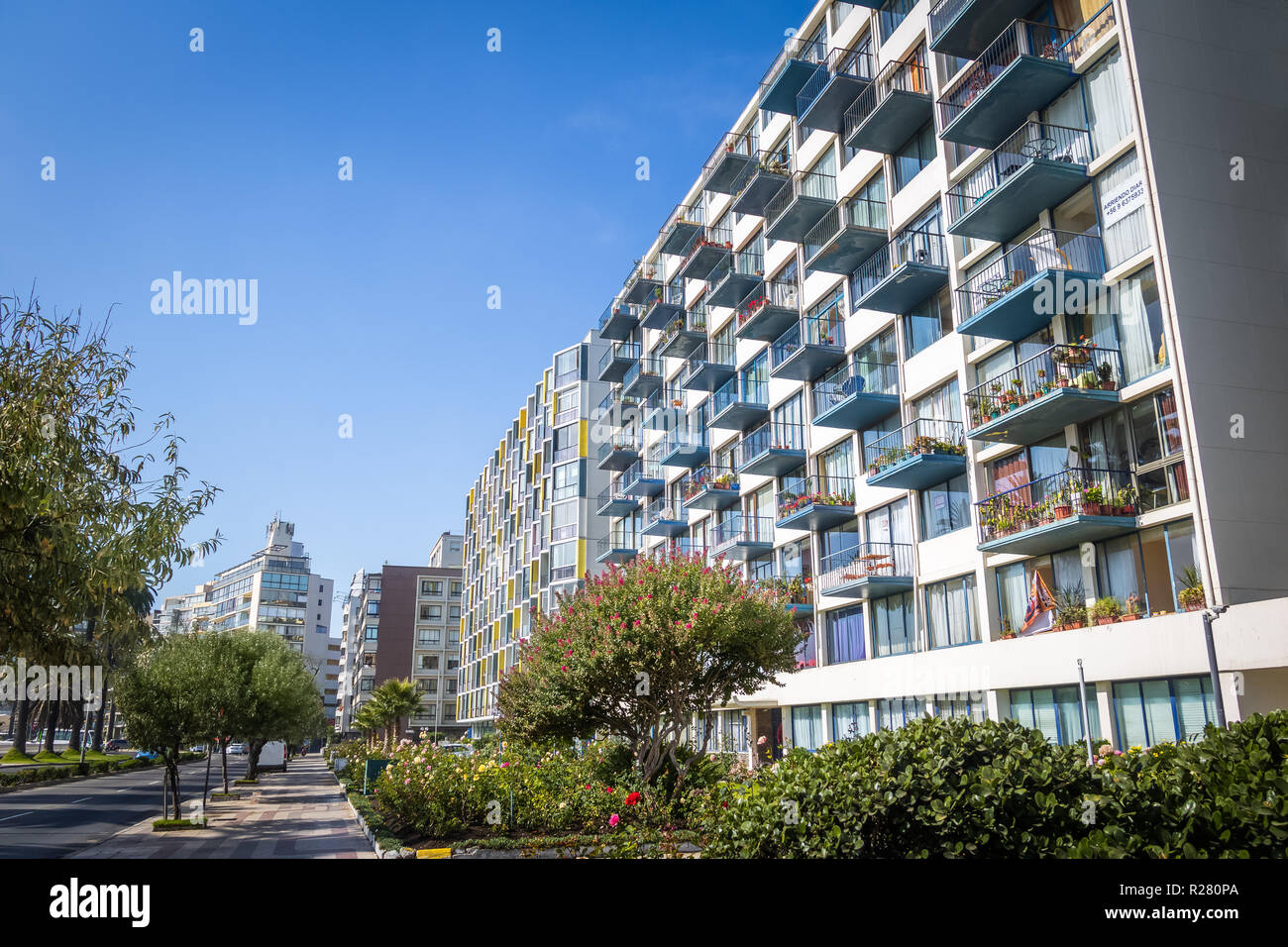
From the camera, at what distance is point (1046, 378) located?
71.2 feet

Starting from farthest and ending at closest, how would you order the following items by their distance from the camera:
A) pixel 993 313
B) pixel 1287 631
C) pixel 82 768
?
pixel 82 768, pixel 993 313, pixel 1287 631

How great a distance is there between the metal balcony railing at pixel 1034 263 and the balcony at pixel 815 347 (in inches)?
313

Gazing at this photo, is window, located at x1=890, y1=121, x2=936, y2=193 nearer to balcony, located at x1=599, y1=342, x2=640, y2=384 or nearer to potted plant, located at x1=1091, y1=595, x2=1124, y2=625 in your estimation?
potted plant, located at x1=1091, y1=595, x2=1124, y2=625

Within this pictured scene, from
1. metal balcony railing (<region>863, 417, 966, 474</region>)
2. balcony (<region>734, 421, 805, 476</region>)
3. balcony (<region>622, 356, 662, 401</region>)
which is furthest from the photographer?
balcony (<region>622, 356, 662, 401</region>)

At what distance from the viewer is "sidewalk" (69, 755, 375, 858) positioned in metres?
19.9

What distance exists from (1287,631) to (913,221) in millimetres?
16996

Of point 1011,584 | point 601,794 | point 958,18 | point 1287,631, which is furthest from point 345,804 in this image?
point 958,18

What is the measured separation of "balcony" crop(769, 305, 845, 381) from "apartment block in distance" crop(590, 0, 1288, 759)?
128 mm

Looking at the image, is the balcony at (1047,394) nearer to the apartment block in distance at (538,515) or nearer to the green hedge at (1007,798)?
the green hedge at (1007,798)

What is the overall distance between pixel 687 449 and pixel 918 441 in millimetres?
20374

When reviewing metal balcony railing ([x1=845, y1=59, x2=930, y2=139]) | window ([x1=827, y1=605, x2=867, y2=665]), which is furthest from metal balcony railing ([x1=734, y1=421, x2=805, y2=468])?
metal balcony railing ([x1=845, y1=59, x2=930, y2=139])

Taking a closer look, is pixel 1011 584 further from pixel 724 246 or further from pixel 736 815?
pixel 724 246

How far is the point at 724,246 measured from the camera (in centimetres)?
4325

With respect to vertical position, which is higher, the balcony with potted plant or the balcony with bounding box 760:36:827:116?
the balcony with bounding box 760:36:827:116
